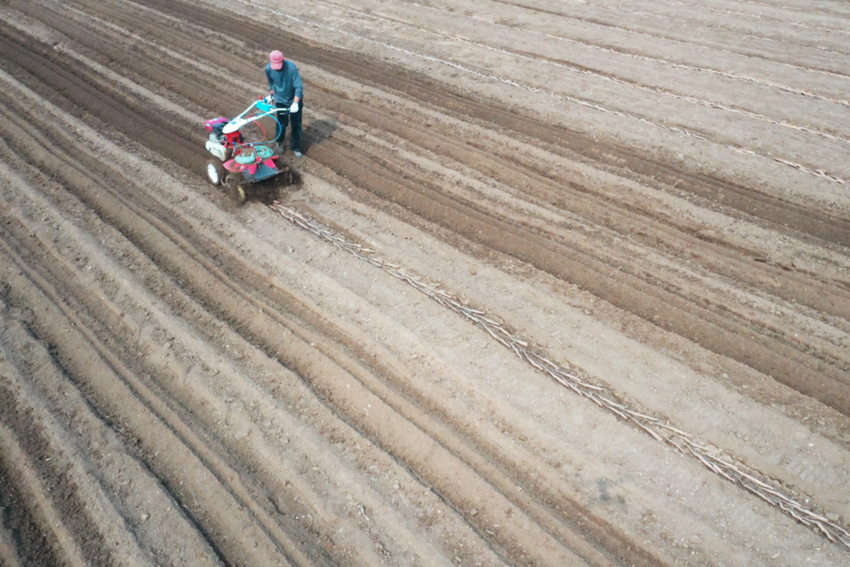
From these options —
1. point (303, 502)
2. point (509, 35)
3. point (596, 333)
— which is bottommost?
point (303, 502)

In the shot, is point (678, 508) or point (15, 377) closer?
point (678, 508)

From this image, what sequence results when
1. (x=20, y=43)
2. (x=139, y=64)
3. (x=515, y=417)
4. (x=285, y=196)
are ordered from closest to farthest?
(x=515, y=417) < (x=285, y=196) < (x=139, y=64) < (x=20, y=43)

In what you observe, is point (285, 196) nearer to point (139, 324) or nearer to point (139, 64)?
point (139, 324)

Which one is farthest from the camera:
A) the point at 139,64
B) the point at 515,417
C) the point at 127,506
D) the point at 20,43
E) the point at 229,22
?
the point at 229,22

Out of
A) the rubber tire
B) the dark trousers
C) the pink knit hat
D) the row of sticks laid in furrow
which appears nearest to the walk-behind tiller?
the rubber tire

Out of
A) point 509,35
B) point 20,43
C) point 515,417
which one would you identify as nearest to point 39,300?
point 515,417

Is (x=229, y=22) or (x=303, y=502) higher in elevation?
(x=229, y=22)

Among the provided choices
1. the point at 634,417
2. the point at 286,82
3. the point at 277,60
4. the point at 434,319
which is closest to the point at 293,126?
the point at 286,82

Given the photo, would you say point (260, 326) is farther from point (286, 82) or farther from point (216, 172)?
point (286, 82)
